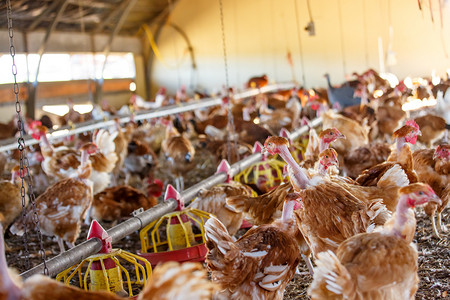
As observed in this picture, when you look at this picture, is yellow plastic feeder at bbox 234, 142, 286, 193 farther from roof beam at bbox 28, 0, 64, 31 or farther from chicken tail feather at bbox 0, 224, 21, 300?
roof beam at bbox 28, 0, 64, 31

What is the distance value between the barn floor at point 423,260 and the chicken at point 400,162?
63 centimetres

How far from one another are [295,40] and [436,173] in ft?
45.0

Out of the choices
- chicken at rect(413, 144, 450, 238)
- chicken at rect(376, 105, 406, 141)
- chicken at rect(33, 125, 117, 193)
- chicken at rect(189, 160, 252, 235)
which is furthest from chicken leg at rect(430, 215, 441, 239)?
chicken at rect(33, 125, 117, 193)

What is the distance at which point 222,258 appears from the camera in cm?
270

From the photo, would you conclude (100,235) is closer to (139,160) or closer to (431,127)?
(139,160)

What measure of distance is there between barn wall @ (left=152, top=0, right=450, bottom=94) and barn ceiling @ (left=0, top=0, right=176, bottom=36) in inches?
47.3

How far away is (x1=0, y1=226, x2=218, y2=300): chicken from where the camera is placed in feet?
5.87

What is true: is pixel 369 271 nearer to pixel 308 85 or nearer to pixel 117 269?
pixel 117 269

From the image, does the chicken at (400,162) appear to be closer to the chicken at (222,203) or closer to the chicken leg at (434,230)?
the chicken leg at (434,230)

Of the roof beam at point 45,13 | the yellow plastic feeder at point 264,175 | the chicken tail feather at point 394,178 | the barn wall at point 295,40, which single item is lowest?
the yellow plastic feeder at point 264,175

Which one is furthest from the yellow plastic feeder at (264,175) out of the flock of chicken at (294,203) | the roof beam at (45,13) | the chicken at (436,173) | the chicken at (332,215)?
the roof beam at (45,13)

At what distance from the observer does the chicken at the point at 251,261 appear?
2709mm

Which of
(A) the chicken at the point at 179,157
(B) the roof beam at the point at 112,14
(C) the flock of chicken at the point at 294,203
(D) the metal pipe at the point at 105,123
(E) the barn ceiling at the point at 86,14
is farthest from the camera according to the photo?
(B) the roof beam at the point at 112,14

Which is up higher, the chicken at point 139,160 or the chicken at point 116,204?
the chicken at point 139,160
